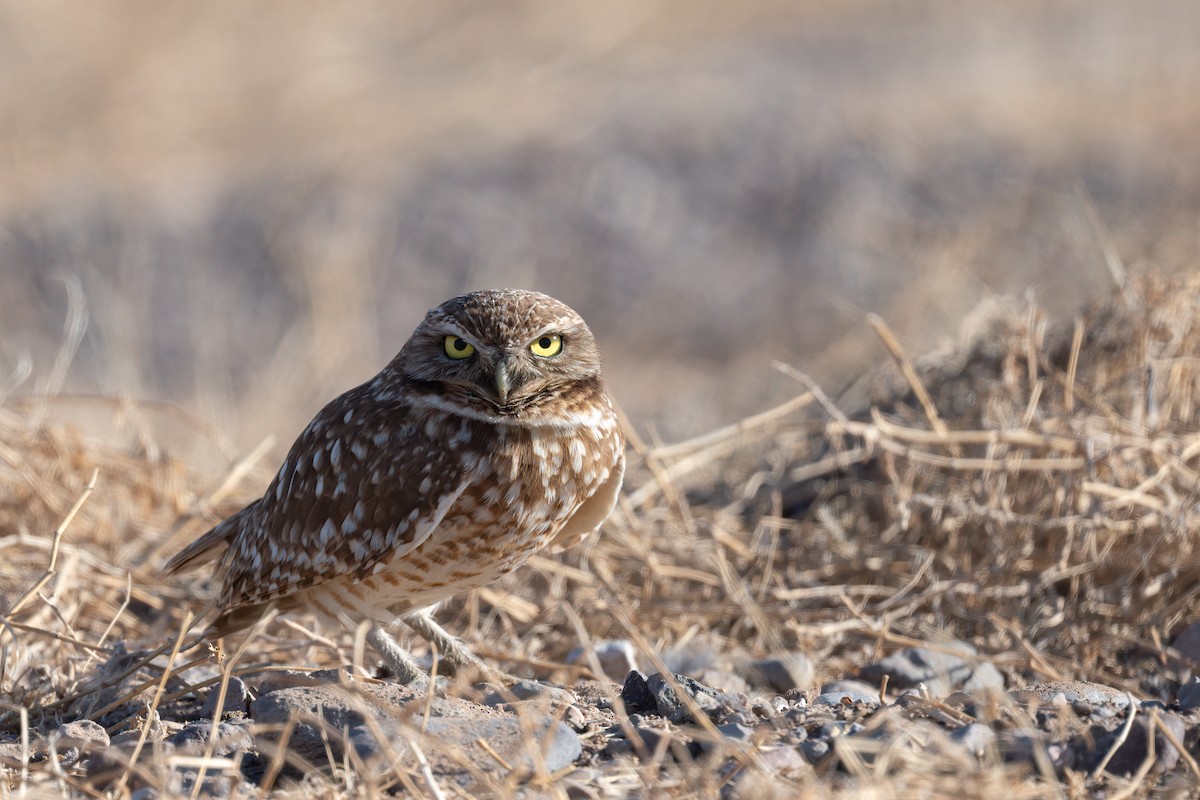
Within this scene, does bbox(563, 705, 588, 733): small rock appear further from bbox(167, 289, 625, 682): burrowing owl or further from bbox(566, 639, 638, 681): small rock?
bbox(566, 639, 638, 681): small rock

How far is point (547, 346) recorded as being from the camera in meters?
3.54

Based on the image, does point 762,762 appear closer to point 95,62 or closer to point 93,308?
point 93,308

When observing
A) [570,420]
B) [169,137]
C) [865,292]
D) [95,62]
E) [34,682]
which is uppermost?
[95,62]

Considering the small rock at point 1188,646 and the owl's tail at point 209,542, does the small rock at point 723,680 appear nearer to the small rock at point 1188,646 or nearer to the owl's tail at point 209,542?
the small rock at point 1188,646

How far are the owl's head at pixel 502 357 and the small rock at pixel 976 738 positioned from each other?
4.56 ft

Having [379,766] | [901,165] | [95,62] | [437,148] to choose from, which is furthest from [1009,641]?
[95,62]

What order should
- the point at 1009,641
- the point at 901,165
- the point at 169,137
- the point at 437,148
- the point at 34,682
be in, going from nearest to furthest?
the point at 34,682 → the point at 1009,641 → the point at 901,165 → the point at 437,148 → the point at 169,137

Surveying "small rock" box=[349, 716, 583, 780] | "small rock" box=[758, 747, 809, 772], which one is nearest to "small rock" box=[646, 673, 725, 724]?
"small rock" box=[349, 716, 583, 780]

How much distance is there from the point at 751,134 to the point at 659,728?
33.9 ft

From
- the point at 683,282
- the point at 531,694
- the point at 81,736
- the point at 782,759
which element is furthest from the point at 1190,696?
the point at 683,282

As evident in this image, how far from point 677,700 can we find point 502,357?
0.99 meters

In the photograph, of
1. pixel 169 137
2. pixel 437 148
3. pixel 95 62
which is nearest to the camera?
pixel 437 148

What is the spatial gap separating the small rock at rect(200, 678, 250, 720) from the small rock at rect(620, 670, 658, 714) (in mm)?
1025

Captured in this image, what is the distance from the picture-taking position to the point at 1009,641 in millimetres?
4258
